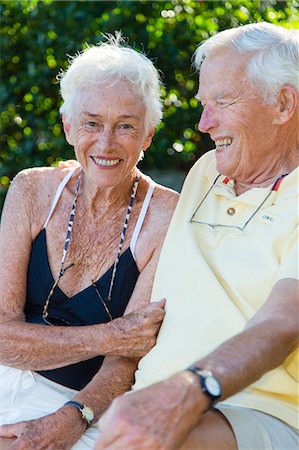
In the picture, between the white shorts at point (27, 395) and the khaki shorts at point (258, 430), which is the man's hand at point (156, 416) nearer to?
the khaki shorts at point (258, 430)

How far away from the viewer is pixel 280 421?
2.94 m

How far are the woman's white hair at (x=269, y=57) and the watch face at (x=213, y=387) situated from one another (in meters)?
1.26

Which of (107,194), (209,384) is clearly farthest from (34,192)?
(209,384)

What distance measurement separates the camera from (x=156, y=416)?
236 centimetres

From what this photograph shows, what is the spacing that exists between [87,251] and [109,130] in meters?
0.50

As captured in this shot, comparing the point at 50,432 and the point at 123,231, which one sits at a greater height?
the point at 123,231

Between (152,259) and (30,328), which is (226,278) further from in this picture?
(30,328)

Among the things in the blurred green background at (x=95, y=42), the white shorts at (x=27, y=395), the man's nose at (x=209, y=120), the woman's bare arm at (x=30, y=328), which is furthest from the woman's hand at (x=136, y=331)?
the blurred green background at (x=95, y=42)

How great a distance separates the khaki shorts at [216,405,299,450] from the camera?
2.77 metres

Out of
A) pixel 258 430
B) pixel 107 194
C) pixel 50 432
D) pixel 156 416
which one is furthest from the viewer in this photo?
pixel 107 194

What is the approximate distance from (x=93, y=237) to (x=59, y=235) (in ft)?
0.46

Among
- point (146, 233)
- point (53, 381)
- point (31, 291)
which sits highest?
point (146, 233)

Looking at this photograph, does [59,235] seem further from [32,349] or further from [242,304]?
[242,304]

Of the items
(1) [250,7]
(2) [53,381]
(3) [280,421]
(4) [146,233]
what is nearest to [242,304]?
(3) [280,421]
